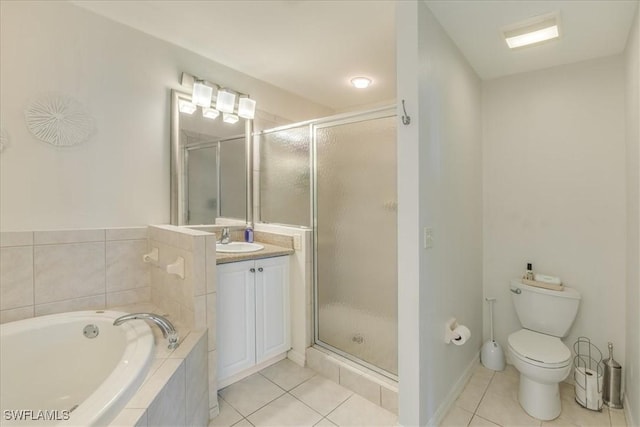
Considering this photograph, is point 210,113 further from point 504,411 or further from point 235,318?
point 504,411

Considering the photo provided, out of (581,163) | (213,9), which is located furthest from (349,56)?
(581,163)

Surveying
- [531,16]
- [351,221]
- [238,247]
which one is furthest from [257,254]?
[531,16]

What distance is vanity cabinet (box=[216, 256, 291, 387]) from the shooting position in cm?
195

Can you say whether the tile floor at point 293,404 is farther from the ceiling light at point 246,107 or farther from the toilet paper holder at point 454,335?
the ceiling light at point 246,107

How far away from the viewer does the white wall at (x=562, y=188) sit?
2010mm

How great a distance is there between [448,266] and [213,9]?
6.95ft

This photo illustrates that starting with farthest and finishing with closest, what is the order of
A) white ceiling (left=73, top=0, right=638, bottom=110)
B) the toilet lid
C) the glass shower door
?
the glass shower door, the toilet lid, white ceiling (left=73, top=0, right=638, bottom=110)

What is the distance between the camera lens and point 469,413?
1797 mm

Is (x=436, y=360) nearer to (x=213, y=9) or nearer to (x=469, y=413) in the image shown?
(x=469, y=413)

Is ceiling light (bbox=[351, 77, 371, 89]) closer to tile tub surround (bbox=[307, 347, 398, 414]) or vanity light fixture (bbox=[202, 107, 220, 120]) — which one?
vanity light fixture (bbox=[202, 107, 220, 120])

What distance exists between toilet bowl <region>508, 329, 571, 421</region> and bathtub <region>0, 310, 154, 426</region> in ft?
6.54

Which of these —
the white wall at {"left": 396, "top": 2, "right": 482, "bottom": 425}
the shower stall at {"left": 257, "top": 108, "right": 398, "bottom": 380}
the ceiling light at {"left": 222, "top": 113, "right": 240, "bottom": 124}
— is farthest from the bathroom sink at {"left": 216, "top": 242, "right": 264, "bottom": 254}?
the white wall at {"left": 396, "top": 2, "right": 482, "bottom": 425}

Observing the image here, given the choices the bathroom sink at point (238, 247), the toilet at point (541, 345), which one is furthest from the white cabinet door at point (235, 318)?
the toilet at point (541, 345)

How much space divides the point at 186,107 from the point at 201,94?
0.15m
